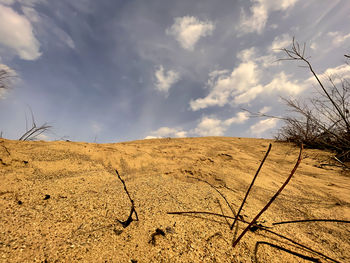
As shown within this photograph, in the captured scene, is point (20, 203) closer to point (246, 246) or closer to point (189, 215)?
point (189, 215)

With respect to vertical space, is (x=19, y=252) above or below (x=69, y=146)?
below

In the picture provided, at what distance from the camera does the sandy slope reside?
945mm

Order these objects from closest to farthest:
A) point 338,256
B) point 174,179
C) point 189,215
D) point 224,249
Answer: point 224,249 < point 338,256 < point 189,215 < point 174,179

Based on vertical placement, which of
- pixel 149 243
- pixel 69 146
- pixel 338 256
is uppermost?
pixel 69 146

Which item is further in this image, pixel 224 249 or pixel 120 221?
pixel 120 221

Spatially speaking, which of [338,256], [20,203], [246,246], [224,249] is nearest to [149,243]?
[224,249]

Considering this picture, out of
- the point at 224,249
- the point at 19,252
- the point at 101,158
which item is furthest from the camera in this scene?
the point at 101,158

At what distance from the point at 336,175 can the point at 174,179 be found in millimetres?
3419

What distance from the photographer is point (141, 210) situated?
1340mm

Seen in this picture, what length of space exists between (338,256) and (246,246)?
72cm

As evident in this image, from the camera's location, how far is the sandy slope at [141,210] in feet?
3.10

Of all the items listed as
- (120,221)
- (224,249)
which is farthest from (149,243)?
(224,249)

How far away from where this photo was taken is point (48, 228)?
1.08 metres

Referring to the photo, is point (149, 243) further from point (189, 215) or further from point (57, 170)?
point (57, 170)
